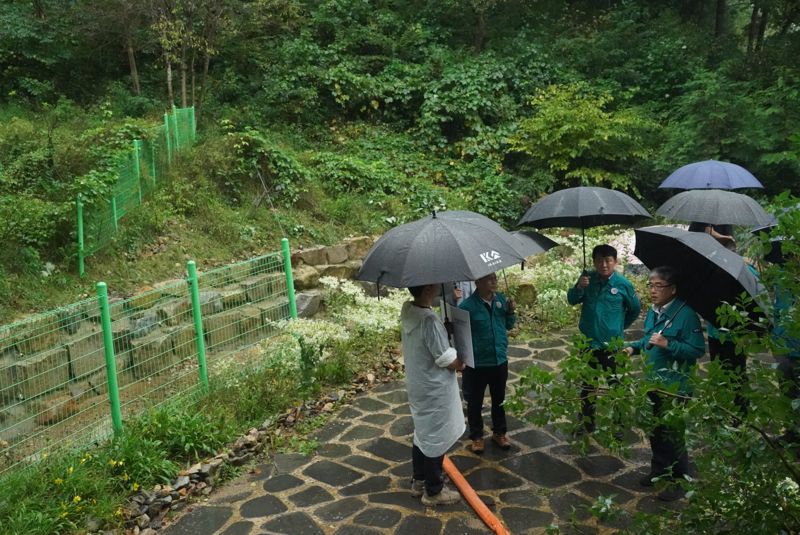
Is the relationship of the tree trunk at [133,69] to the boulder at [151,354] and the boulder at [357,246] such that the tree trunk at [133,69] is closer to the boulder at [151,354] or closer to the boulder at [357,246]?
the boulder at [357,246]

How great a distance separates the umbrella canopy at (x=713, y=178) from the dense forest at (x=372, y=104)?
412 cm

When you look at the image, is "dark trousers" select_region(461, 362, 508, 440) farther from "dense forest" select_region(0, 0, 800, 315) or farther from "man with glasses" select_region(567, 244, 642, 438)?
"dense forest" select_region(0, 0, 800, 315)

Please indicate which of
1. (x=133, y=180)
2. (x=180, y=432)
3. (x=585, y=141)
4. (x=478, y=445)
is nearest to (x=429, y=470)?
(x=478, y=445)

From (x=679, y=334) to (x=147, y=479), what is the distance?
386 cm

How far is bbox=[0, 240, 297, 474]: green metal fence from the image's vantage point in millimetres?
5066

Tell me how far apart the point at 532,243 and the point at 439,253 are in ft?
3.61

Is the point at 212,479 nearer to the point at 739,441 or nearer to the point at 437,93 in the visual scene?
the point at 739,441

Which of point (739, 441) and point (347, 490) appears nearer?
point (739, 441)

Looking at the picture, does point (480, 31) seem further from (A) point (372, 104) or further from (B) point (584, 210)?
(B) point (584, 210)

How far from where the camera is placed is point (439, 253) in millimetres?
4094

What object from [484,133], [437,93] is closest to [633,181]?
[484,133]

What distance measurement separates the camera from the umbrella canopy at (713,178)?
7.87m

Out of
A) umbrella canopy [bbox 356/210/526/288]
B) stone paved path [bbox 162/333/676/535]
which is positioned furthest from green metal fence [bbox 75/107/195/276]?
umbrella canopy [bbox 356/210/526/288]

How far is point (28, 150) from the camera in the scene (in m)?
10.1
